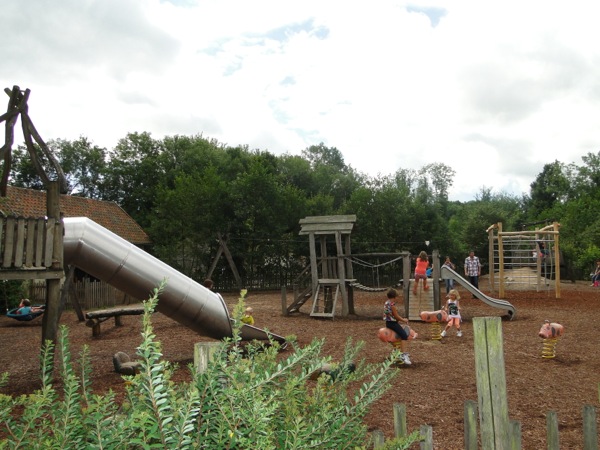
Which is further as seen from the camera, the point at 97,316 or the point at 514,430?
the point at 97,316

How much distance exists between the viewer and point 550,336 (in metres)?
8.68

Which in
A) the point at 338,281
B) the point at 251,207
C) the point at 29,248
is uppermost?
the point at 251,207

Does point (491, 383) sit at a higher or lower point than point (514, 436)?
higher

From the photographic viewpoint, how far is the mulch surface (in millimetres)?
5520

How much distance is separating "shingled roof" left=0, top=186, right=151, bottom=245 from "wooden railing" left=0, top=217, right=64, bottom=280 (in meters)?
16.7

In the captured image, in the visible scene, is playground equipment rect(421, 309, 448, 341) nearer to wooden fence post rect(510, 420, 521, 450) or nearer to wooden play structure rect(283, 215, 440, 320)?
wooden play structure rect(283, 215, 440, 320)

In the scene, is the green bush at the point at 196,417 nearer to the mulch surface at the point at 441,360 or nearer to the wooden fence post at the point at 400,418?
the wooden fence post at the point at 400,418

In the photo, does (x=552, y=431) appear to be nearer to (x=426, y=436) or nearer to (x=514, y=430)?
(x=514, y=430)

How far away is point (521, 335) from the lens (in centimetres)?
1137

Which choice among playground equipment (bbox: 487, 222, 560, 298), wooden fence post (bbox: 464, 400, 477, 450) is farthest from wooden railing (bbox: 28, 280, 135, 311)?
wooden fence post (bbox: 464, 400, 477, 450)

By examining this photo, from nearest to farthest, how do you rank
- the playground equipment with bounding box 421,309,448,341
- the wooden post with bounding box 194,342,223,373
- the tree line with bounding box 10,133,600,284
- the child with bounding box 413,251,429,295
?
the wooden post with bounding box 194,342,223,373 < the playground equipment with bounding box 421,309,448,341 < the child with bounding box 413,251,429,295 < the tree line with bounding box 10,133,600,284

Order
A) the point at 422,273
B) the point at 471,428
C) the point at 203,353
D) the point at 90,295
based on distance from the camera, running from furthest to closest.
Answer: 1. the point at 90,295
2. the point at 422,273
3. the point at 471,428
4. the point at 203,353

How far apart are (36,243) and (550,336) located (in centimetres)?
758

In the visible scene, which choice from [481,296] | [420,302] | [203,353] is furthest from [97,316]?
[203,353]
